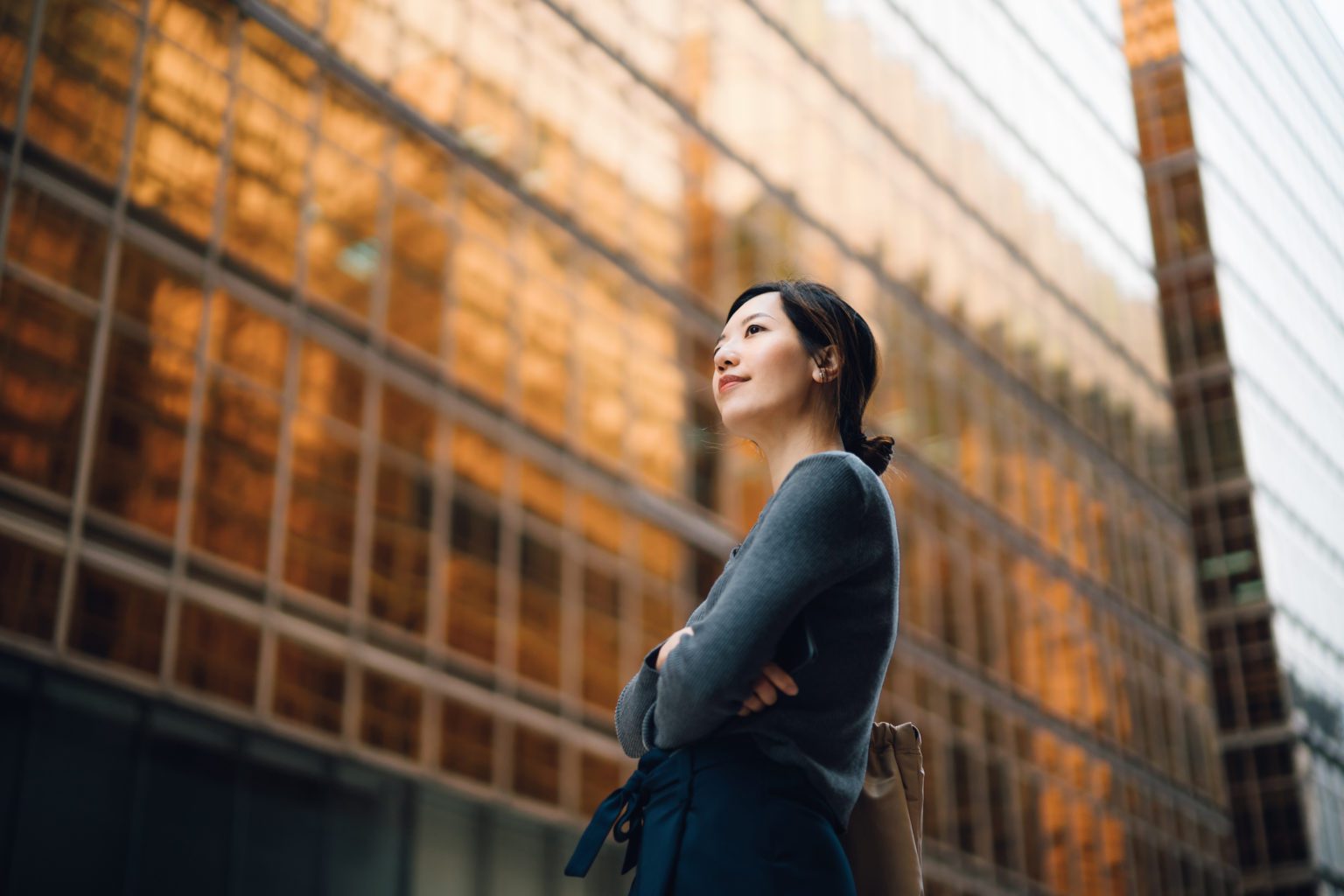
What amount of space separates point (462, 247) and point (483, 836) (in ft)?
23.3

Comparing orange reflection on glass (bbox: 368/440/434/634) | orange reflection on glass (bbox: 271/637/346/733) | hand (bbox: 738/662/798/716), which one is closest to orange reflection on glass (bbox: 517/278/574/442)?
Answer: orange reflection on glass (bbox: 368/440/434/634)

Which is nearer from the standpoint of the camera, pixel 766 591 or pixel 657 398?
pixel 766 591

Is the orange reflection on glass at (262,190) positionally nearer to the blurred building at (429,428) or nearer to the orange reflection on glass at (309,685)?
the blurred building at (429,428)

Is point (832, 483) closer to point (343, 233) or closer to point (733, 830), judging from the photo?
point (733, 830)

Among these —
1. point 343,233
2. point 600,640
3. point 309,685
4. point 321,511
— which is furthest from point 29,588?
point 600,640

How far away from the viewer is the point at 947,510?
30.9 m

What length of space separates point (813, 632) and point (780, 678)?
0.44ft

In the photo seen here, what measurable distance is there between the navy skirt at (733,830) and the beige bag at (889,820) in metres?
0.07

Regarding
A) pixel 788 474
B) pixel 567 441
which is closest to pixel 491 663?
pixel 567 441

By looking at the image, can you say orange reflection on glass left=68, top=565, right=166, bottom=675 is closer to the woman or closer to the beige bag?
the woman

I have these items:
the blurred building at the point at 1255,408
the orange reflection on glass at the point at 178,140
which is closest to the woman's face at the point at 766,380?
the orange reflection on glass at the point at 178,140

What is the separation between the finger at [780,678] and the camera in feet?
8.99

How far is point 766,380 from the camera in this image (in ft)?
10.5

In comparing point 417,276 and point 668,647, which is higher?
point 417,276
